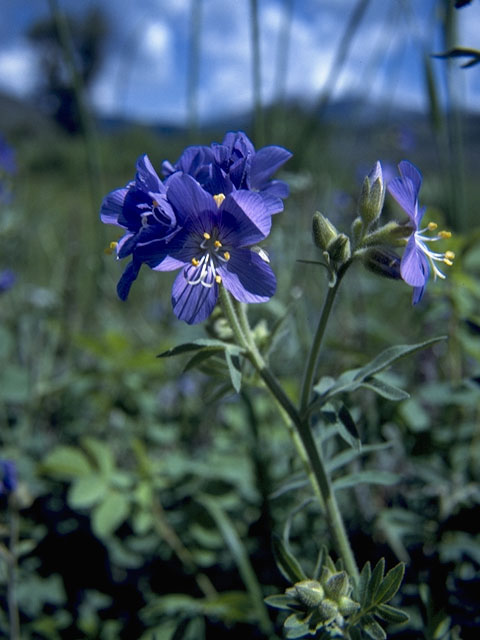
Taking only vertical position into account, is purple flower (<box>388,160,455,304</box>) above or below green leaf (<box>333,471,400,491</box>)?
above

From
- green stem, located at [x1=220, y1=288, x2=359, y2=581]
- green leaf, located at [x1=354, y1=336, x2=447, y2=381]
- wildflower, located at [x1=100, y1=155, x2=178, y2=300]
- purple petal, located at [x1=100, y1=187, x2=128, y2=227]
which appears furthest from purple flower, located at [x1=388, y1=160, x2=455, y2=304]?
purple petal, located at [x1=100, y1=187, x2=128, y2=227]

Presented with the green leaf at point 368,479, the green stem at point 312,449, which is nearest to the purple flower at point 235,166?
the green stem at point 312,449

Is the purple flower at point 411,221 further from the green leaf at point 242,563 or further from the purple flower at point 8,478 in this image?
the purple flower at point 8,478

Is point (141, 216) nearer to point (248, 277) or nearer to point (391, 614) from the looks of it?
point (248, 277)

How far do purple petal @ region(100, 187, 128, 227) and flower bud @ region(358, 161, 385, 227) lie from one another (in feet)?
1.59

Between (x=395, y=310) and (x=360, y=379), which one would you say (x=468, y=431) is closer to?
(x=360, y=379)

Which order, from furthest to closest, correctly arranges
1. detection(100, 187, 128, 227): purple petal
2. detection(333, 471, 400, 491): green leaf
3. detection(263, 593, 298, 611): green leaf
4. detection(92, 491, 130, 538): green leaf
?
detection(92, 491, 130, 538): green leaf
detection(333, 471, 400, 491): green leaf
detection(100, 187, 128, 227): purple petal
detection(263, 593, 298, 611): green leaf

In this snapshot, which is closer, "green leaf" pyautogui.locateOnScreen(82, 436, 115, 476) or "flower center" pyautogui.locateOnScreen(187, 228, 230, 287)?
"flower center" pyautogui.locateOnScreen(187, 228, 230, 287)

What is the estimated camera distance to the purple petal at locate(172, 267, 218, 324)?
119 cm

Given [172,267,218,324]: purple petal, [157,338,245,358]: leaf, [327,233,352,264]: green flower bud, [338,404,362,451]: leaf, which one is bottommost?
[338,404,362,451]: leaf

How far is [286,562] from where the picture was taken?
125cm

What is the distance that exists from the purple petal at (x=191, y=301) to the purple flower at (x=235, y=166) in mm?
205

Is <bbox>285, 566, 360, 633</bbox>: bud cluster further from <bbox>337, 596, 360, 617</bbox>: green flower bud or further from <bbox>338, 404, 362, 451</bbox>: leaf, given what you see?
<bbox>338, 404, 362, 451</bbox>: leaf

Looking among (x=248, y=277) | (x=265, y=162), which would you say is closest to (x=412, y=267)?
(x=248, y=277)
